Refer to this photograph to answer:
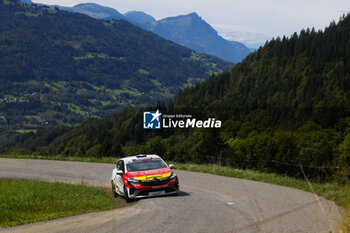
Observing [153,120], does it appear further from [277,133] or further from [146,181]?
[146,181]

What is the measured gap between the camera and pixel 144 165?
59.9 feet

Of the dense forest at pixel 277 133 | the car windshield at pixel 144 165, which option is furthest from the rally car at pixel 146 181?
the dense forest at pixel 277 133

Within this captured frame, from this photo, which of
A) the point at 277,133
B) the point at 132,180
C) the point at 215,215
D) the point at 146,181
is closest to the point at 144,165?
the point at 132,180

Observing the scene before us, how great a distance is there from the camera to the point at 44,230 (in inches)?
416

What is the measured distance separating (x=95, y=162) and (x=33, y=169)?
6.39m

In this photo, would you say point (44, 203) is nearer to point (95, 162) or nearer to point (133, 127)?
point (95, 162)

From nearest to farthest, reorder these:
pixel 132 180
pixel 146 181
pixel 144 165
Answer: pixel 146 181
pixel 132 180
pixel 144 165

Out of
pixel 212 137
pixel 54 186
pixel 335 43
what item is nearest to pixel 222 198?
pixel 54 186

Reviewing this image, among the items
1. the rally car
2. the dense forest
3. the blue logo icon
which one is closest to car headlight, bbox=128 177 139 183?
the rally car

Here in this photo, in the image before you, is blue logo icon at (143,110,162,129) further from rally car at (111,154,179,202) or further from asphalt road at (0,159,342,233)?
asphalt road at (0,159,342,233)

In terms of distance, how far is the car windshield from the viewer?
17969mm

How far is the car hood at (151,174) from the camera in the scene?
16.8m

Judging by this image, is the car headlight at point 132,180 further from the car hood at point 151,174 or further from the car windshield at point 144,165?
the car windshield at point 144,165

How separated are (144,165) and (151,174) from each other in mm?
1337
